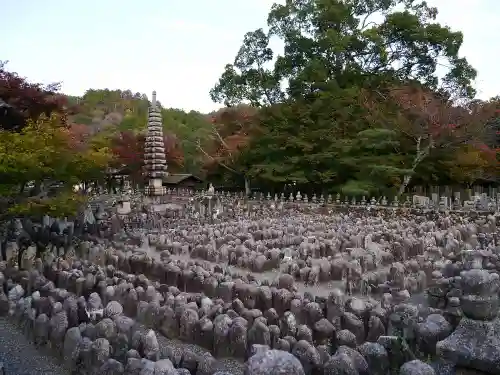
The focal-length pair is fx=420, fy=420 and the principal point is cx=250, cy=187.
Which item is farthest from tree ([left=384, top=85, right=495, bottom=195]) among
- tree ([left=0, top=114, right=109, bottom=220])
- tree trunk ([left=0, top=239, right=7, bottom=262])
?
tree trunk ([left=0, top=239, right=7, bottom=262])

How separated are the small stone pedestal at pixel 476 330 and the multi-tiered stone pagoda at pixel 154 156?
2339 cm

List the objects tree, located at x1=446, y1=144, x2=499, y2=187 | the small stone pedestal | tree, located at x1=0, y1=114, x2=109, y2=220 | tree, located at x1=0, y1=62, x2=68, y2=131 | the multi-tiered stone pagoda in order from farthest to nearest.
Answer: the multi-tiered stone pagoda < tree, located at x1=446, y1=144, x2=499, y2=187 < tree, located at x1=0, y1=62, x2=68, y2=131 < tree, located at x1=0, y1=114, x2=109, y2=220 < the small stone pedestal

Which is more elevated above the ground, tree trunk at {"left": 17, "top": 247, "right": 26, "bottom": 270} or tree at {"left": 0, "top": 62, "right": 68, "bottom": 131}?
tree at {"left": 0, "top": 62, "right": 68, "bottom": 131}

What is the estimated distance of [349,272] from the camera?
870 centimetres

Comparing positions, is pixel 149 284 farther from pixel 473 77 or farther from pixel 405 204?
pixel 473 77

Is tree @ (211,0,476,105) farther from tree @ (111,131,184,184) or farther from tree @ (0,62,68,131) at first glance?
tree @ (0,62,68,131)

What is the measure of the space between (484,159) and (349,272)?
16767mm

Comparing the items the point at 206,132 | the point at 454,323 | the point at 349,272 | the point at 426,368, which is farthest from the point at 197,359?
the point at 206,132

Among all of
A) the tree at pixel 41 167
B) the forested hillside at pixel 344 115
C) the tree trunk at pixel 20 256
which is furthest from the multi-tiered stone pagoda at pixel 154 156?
the tree trunk at pixel 20 256

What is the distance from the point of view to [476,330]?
312 centimetres

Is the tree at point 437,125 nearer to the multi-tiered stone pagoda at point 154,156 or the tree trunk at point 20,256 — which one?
the multi-tiered stone pagoda at point 154,156

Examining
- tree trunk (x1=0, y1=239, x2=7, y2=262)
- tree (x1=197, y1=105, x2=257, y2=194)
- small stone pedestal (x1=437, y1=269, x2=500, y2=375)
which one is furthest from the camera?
tree (x1=197, y1=105, x2=257, y2=194)

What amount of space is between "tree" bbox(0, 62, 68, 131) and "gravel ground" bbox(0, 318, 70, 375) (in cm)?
744

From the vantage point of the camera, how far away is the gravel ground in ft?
16.8
